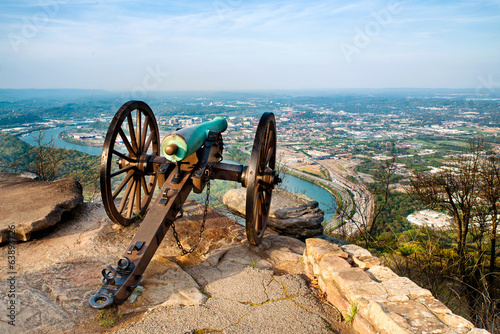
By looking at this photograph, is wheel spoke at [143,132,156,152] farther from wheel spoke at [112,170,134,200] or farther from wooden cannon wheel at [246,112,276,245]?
wooden cannon wheel at [246,112,276,245]

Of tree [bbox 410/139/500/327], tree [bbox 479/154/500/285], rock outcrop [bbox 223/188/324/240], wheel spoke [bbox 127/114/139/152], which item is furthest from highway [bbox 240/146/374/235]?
wheel spoke [bbox 127/114/139/152]

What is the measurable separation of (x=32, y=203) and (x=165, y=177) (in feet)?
8.65

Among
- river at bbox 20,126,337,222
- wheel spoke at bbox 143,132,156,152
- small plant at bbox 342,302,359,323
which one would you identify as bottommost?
river at bbox 20,126,337,222

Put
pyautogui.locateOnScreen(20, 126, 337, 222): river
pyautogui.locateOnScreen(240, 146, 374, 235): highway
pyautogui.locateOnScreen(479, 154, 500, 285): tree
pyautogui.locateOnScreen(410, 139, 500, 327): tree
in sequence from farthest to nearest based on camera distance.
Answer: pyautogui.locateOnScreen(20, 126, 337, 222): river
pyautogui.locateOnScreen(240, 146, 374, 235): highway
pyautogui.locateOnScreen(410, 139, 500, 327): tree
pyautogui.locateOnScreen(479, 154, 500, 285): tree

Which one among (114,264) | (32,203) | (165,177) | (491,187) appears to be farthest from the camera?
(491,187)

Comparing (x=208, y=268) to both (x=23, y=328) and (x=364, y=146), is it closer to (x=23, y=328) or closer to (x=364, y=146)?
(x=23, y=328)

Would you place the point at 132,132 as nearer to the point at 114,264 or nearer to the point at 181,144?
the point at 181,144

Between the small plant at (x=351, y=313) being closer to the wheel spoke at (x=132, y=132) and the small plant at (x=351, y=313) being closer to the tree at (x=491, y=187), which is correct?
the wheel spoke at (x=132, y=132)

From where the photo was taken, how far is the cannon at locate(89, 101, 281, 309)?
3.26m

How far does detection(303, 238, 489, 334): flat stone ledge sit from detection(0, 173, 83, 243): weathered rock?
13.5 feet

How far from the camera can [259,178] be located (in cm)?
457

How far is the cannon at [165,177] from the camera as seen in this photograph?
3.26m

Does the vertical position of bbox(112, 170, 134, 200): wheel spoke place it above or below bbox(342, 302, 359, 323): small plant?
above

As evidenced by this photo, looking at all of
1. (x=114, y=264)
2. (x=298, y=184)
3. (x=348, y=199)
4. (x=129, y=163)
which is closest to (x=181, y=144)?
(x=129, y=163)
